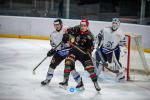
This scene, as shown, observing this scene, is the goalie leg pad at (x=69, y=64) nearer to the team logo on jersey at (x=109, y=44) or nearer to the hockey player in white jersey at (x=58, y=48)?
the hockey player in white jersey at (x=58, y=48)

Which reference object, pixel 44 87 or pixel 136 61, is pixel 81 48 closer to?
pixel 44 87

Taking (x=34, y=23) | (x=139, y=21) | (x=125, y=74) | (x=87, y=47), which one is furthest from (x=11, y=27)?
(x=87, y=47)

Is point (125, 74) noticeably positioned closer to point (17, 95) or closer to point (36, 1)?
point (17, 95)

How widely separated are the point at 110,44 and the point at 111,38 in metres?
0.11

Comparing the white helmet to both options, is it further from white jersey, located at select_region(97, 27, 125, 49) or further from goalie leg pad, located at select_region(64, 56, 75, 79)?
goalie leg pad, located at select_region(64, 56, 75, 79)

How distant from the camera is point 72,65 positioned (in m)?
7.12

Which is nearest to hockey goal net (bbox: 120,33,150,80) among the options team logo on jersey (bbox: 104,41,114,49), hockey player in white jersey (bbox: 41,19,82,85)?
team logo on jersey (bbox: 104,41,114,49)

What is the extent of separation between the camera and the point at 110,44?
827 cm

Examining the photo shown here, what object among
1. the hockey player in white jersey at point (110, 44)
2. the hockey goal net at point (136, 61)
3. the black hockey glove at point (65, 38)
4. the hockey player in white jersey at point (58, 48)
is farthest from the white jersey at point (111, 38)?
the black hockey glove at point (65, 38)

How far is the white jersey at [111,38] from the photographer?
8.25 m

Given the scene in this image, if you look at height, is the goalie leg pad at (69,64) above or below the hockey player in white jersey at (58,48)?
below

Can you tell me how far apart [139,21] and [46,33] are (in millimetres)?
A: 2794

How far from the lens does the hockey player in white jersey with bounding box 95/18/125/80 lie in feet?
27.1

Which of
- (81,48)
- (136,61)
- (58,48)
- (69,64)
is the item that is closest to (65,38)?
(58,48)
